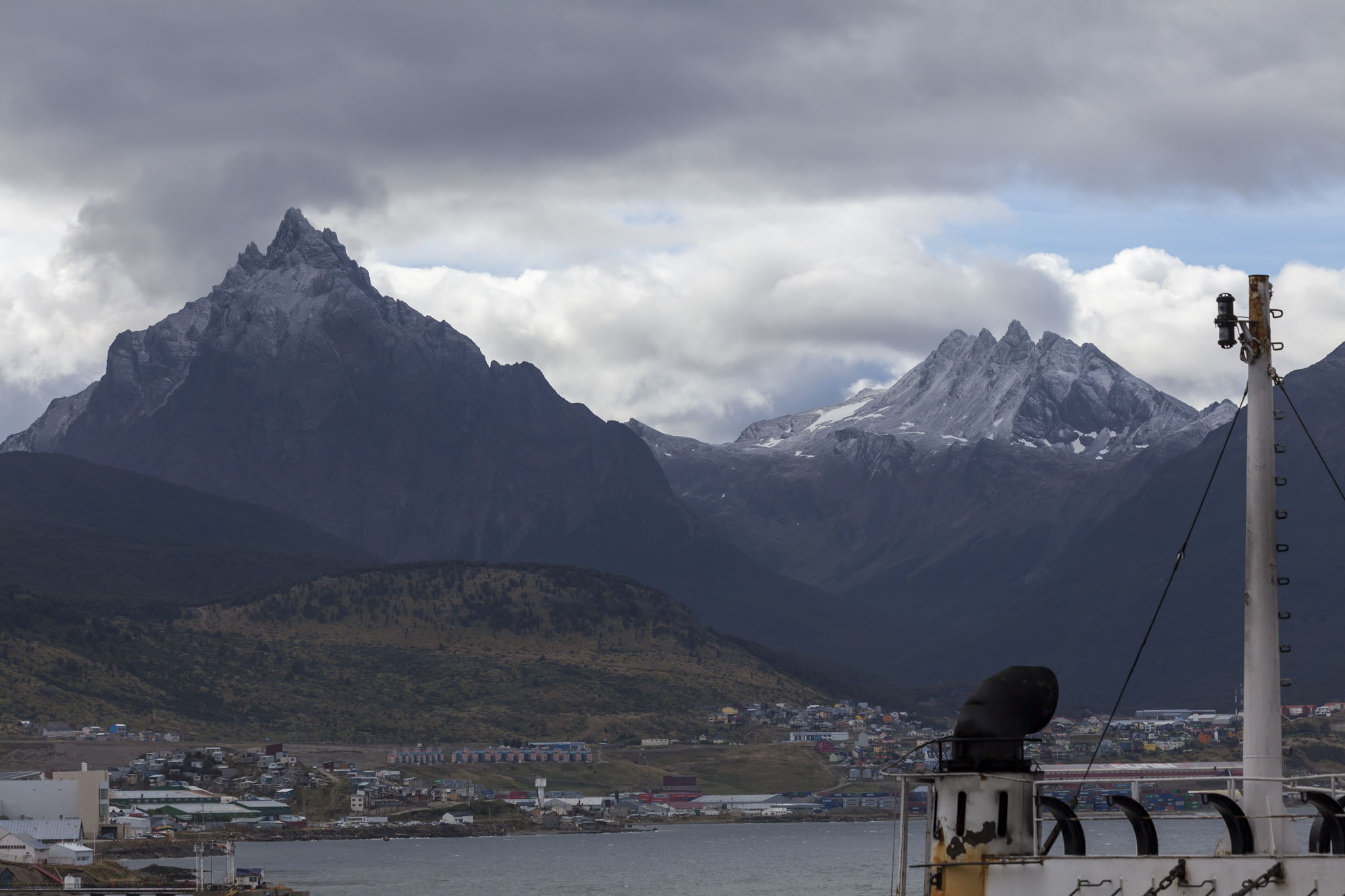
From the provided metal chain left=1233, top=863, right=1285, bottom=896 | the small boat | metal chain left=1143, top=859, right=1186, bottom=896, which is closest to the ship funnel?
the small boat

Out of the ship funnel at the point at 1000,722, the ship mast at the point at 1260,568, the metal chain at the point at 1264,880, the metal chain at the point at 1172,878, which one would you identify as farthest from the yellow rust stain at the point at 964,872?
the ship mast at the point at 1260,568

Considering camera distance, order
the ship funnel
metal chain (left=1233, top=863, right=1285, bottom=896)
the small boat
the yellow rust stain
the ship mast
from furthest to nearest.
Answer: the ship mast
the ship funnel
the yellow rust stain
the small boat
metal chain (left=1233, top=863, right=1285, bottom=896)

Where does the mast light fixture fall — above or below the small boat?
above

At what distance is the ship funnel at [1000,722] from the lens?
23734mm

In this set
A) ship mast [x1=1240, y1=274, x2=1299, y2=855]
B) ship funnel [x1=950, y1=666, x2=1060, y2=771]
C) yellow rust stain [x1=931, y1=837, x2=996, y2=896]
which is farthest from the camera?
ship mast [x1=1240, y1=274, x2=1299, y2=855]

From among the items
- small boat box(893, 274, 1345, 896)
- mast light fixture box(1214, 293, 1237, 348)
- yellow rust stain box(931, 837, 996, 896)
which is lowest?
yellow rust stain box(931, 837, 996, 896)

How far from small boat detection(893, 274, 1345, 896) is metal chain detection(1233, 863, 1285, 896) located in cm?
1

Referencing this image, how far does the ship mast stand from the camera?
24500 mm

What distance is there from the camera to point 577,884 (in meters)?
178

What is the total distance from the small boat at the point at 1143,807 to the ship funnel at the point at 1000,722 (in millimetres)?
18

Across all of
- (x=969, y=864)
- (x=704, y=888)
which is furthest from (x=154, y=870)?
(x=969, y=864)

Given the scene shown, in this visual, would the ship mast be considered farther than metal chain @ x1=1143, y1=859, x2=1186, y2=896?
Yes

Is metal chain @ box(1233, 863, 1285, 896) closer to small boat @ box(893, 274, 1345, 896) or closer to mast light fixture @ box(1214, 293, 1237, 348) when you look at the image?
small boat @ box(893, 274, 1345, 896)

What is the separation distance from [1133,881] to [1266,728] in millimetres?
3960
